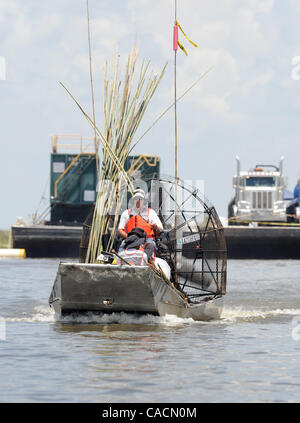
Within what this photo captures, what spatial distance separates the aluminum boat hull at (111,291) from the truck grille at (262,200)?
1160 inches

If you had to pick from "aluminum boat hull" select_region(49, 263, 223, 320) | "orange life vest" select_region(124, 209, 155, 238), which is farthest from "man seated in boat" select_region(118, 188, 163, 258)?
"aluminum boat hull" select_region(49, 263, 223, 320)

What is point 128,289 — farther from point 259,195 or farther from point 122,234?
point 259,195

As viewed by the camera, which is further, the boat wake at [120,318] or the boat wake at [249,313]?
the boat wake at [249,313]

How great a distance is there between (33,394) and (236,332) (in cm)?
502

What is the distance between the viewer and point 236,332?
38.5 ft

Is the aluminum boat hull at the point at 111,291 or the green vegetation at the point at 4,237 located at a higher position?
the aluminum boat hull at the point at 111,291

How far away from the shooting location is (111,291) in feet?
37.6

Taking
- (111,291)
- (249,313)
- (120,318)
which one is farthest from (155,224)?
(249,313)

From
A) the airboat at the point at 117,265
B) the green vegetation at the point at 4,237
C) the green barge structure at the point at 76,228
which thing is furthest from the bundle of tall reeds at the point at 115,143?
the green vegetation at the point at 4,237

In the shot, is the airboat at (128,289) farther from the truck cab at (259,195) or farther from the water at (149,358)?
the truck cab at (259,195)

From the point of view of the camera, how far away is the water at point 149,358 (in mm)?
7375

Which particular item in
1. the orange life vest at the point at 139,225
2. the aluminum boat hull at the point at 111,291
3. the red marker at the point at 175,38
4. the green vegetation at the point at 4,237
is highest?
the red marker at the point at 175,38

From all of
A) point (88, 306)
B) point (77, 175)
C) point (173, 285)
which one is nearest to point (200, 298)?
point (173, 285)
